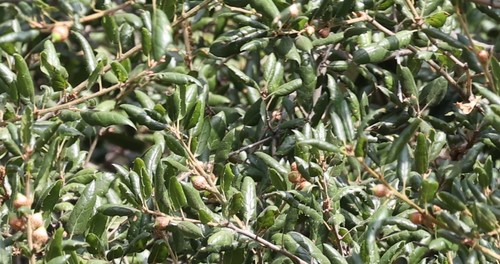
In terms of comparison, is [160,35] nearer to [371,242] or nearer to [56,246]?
[56,246]

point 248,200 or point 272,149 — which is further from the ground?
point 248,200

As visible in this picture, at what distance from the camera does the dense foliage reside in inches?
66.9

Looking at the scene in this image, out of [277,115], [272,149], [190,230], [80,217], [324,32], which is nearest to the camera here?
[190,230]

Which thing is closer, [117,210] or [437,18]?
[117,210]

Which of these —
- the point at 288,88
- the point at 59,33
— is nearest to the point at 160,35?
the point at 59,33

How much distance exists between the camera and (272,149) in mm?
2348

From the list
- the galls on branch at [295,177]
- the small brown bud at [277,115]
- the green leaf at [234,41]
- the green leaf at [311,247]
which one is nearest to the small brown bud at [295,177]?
the galls on branch at [295,177]

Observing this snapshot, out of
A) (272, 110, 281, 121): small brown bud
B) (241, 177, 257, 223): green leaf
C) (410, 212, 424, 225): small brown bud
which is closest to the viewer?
(410, 212, 424, 225): small brown bud

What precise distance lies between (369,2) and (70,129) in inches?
28.6

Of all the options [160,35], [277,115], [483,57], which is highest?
[160,35]

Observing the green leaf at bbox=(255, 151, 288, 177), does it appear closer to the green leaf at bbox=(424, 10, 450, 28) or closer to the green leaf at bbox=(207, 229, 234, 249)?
the green leaf at bbox=(207, 229, 234, 249)

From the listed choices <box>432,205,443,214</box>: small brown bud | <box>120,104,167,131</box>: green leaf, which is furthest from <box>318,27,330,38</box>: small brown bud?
<box>432,205,443,214</box>: small brown bud

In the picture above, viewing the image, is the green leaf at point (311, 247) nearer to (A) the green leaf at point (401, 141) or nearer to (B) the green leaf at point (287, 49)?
(A) the green leaf at point (401, 141)

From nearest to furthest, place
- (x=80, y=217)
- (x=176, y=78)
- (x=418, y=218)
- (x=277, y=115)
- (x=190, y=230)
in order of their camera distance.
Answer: (x=418, y=218), (x=190, y=230), (x=80, y=217), (x=176, y=78), (x=277, y=115)
